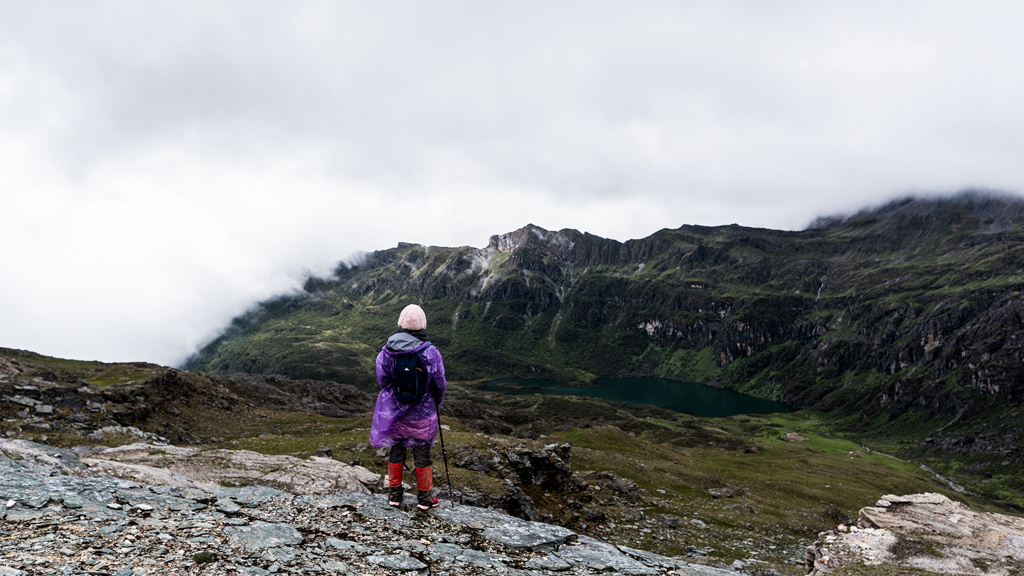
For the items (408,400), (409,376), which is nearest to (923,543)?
(408,400)

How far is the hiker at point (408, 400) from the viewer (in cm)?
1112

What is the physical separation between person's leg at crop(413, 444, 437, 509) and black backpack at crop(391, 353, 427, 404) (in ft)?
4.66

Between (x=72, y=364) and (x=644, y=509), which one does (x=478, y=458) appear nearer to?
(x=644, y=509)

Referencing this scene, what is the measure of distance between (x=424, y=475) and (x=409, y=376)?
2.96 metres

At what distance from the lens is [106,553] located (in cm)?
696

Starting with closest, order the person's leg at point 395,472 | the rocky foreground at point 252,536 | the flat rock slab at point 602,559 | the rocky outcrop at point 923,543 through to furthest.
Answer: the rocky foreground at point 252,536, the flat rock slab at point 602,559, the person's leg at point 395,472, the rocky outcrop at point 923,543

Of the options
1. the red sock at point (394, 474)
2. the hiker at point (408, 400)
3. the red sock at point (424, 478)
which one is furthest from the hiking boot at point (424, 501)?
the red sock at point (394, 474)

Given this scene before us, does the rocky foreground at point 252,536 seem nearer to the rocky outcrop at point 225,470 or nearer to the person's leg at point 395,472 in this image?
the person's leg at point 395,472

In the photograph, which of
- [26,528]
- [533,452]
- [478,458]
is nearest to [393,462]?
[26,528]

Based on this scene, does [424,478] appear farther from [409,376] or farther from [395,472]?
[409,376]

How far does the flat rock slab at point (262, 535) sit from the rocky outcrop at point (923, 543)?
727 inches

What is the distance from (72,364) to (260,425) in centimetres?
5448

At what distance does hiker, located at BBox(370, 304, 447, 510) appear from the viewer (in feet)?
36.5

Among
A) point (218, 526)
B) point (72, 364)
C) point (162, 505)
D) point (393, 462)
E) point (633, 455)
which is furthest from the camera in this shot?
point (72, 364)
